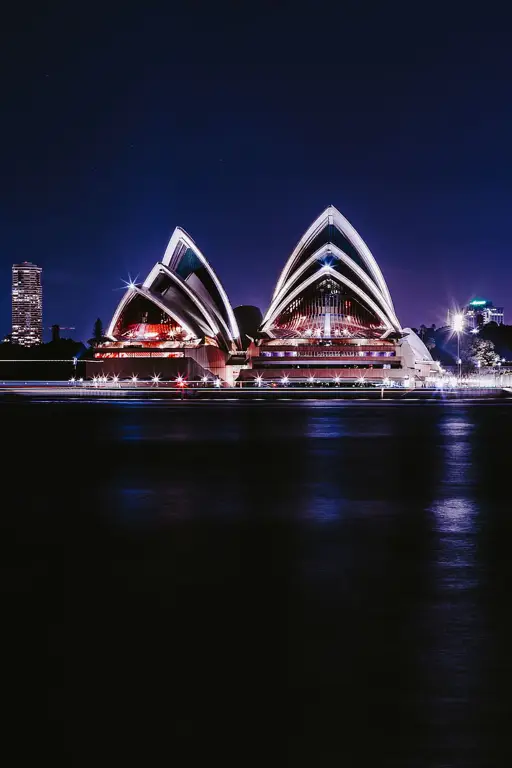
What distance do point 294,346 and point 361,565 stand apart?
75079mm

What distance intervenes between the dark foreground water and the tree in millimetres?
91601

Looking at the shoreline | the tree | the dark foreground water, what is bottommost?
the dark foreground water

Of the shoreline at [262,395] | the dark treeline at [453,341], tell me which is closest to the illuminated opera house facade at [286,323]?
the shoreline at [262,395]

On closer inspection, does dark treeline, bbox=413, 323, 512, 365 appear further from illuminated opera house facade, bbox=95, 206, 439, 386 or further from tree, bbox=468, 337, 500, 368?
illuminated opera house facade, bbox=95, 206, 439, 386

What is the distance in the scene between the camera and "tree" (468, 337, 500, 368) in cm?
10069

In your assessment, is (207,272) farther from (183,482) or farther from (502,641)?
(502,641)

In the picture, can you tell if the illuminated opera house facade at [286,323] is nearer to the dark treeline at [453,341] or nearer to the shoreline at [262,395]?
the shoreline at [262,395]

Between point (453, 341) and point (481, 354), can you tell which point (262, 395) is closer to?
point (481, 354)

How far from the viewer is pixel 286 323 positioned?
279 ft

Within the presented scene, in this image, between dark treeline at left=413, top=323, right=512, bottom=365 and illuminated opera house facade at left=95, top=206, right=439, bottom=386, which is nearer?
illuminated opera house facade at left=95, top=206, right=439, bottom=386

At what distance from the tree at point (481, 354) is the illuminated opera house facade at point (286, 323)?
1807 centimetres

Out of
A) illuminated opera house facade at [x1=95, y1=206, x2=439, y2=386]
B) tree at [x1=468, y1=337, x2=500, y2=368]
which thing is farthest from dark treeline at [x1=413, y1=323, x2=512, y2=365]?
illuminated opera house facade at [x1=95, y1=206, x2=439, y2=386]

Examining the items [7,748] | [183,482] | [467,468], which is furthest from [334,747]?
[467,468]

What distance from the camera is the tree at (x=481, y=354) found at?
101 m
